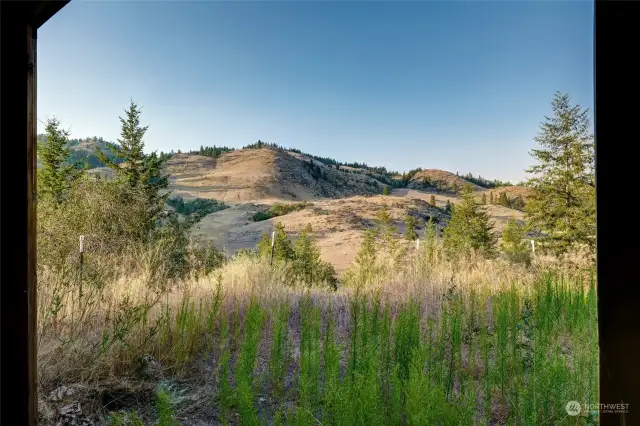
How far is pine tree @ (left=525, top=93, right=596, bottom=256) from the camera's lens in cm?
938

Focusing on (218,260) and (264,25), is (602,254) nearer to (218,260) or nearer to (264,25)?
(264,25)

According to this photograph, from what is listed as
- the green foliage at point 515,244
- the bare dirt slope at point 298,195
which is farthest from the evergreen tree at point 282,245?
the green foliage at point 515,244

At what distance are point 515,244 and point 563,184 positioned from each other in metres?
2.06

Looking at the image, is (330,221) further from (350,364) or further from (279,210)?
(350,364)

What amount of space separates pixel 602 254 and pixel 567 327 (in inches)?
129

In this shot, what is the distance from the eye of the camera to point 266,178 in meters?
33.3

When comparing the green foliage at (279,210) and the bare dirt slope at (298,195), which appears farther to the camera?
the green foliage at (279,210)

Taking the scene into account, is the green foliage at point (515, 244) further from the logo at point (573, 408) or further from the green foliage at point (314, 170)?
the green foliage at point (314, 170)

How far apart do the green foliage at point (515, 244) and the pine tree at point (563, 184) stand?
0.80 metres

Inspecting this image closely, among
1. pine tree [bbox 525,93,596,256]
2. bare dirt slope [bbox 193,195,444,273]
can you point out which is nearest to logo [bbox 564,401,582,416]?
pine tree [bbox 525,93,596,256]

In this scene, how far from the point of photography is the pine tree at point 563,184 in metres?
9.38

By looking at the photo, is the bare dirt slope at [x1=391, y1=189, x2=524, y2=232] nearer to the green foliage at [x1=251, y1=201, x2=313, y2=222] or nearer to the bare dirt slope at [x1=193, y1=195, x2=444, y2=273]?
the bare dirt slope at [x1=193, y1=195, x2=444, y2=273]

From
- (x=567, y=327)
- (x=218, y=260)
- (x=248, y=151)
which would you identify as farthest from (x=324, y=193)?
(x=567, y=327)

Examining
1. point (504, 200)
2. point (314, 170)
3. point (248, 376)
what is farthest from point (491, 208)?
point (314, 170)
